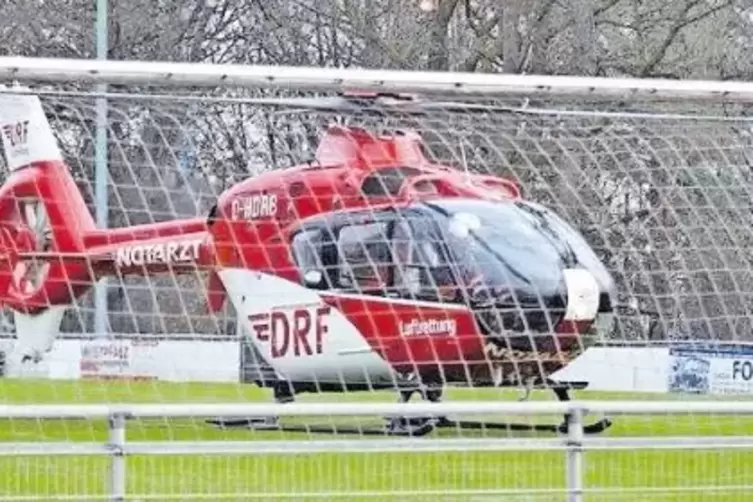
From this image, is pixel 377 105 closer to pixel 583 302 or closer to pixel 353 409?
pixel 353 409

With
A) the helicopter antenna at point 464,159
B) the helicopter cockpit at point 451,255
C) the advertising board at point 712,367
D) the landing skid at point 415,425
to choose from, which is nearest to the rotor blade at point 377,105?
the helicopter antenna at point 464,159

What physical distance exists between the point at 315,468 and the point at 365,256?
100 cm

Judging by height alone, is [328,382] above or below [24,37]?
below

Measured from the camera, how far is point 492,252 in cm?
1252

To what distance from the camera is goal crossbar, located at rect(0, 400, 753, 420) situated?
8.91 m

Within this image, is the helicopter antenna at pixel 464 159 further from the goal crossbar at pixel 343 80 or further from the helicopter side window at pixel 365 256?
the goal crossbar at pixel 343 80

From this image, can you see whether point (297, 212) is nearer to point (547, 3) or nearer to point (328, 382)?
point (328, 382)

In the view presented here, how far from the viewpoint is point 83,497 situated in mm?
9750

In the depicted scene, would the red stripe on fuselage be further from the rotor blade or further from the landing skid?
the rotor blade

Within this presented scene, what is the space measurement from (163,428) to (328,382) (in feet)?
5.58

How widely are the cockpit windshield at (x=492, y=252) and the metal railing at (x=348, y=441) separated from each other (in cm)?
83

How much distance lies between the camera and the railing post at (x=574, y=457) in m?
10.2

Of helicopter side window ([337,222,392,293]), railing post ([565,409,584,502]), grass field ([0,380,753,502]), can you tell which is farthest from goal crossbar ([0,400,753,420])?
helicopter side window ([337,222,392,293])

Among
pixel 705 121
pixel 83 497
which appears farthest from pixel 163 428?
pixel 705 121
